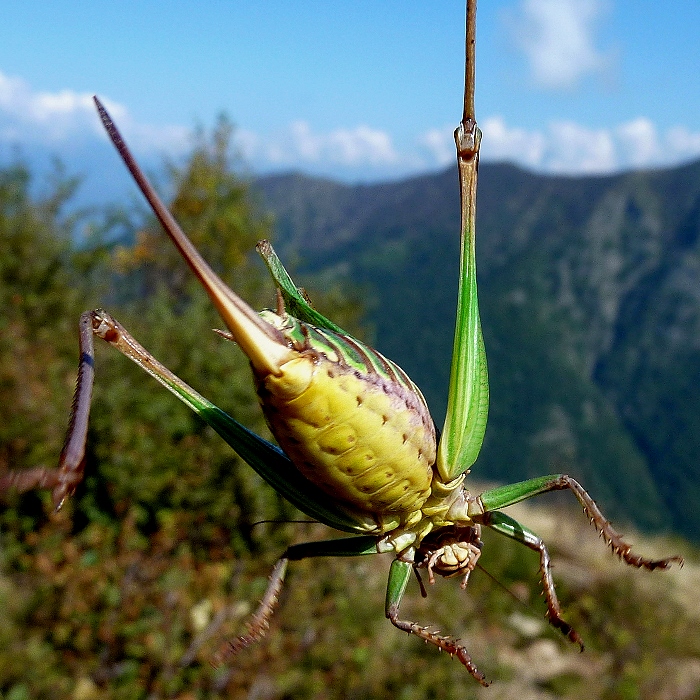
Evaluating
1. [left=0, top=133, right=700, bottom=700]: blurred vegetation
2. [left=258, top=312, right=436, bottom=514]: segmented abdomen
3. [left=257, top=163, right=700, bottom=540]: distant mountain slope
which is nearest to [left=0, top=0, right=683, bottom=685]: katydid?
[left=258, top=312, right=436, bottom=514]: segmented abdomen

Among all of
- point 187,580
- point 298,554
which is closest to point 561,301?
point 187,580

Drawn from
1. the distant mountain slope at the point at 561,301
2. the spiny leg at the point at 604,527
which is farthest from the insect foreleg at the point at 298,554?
the distant mountain slope at the point at 561,301

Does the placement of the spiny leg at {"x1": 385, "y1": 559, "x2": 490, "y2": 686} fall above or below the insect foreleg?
below

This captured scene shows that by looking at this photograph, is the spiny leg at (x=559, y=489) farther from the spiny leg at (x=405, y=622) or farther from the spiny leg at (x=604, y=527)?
the spiny leg at (x=405, y=622)

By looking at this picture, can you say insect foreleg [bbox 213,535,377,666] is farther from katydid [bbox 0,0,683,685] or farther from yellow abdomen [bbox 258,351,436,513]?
yellow abdomen [bbox 258,351,436,513]

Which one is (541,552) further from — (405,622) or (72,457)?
(72,457)

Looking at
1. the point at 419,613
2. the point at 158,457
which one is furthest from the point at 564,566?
the point at 158,457

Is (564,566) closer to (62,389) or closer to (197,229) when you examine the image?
(62,389)

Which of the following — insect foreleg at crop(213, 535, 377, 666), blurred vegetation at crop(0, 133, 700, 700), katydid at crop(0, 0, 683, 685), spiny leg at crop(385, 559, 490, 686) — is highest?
katydid at crop(0, 0, 683, 685)

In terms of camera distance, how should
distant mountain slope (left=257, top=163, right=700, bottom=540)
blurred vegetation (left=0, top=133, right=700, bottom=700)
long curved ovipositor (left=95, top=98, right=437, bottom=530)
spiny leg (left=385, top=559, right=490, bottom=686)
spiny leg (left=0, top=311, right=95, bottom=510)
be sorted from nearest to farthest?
spiny leg (left=0, top=311, right=95, bottom=510) < long curved ovipositor (left=95, top=98, right=437, bottom=530) < spiny leg (left=385, top=559, right=490, bottom=686) < blurred vegetation (left=0, top=133, right=700, bottom=700) < distant mountain slope (left=257, top=163, right=700, bottom=540)
